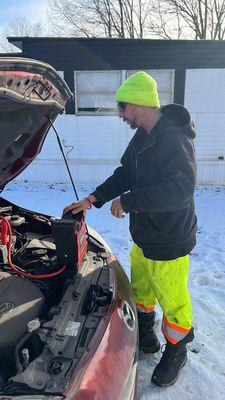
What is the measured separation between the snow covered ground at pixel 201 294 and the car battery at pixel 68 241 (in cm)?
105

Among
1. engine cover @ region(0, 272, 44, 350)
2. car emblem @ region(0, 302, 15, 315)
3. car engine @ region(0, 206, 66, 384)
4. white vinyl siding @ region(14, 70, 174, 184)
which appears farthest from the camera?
white vinyl siding @ region(14, 70, 174, 184)

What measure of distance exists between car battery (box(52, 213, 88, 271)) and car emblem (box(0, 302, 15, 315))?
41 cm

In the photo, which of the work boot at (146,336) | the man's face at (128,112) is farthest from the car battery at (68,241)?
the work boot at (146,336)

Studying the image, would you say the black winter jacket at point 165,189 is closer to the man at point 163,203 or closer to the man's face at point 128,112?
the man at point 163,203

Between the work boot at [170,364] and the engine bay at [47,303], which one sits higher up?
the engine bay at [47,303]

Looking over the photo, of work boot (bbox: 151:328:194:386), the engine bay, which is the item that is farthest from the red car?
work boot (bbox: 151:328:194:386)

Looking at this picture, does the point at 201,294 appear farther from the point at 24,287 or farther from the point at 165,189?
the point at 24,287

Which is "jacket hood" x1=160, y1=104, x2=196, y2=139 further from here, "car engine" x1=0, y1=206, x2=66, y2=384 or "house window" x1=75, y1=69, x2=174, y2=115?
"house window" x1=75, y1=69, x2=174, y2=115

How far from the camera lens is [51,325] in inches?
71.9

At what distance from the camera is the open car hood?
5.49 ft

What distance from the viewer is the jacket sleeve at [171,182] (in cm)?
231

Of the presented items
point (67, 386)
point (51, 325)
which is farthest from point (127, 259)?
point (67, 386)

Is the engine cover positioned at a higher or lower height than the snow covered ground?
higher

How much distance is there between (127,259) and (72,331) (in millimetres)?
2945
